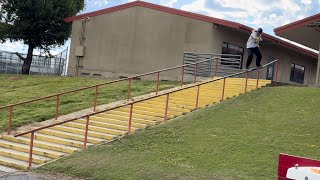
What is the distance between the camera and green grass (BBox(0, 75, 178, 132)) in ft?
51.2

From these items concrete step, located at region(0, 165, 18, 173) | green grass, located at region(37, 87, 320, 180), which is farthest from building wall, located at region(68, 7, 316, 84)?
concrete step, located at region(0, 165, 18, 173)

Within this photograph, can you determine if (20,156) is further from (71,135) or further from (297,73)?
(297,73)

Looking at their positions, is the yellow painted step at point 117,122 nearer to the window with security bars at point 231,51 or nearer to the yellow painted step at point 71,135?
the yellow painted step at point 71,135

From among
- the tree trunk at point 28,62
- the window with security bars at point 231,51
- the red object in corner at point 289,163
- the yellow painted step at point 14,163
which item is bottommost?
the yellow painted step at point 14,163

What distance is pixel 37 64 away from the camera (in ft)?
116

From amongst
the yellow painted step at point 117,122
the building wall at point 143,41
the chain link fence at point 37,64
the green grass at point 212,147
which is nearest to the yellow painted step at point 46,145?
the green grass at point 212,147

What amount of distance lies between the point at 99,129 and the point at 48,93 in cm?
774

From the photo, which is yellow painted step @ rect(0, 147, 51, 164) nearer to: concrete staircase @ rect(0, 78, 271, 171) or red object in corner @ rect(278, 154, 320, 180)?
concrete staircase @ rect(0, 78, 271, 171)

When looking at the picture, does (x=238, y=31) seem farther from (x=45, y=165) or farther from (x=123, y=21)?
(x=45, y=165)

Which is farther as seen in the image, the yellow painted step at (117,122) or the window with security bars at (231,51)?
the window with security bars at (231,51)

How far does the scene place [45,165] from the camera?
32.3 feet

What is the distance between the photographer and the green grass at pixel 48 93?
15.6 meters

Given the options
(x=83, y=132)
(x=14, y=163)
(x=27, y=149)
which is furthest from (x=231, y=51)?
(x=14, y=163)

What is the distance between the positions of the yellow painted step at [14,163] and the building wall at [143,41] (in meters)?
12.4
